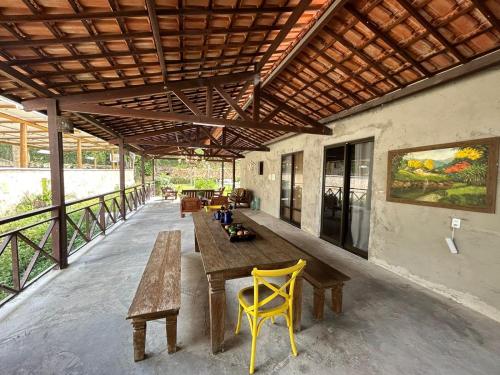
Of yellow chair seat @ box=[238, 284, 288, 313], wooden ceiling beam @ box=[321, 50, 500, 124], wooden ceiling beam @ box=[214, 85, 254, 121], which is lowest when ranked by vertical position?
yellow chair seat @ box=[238, 284, 288, 313]

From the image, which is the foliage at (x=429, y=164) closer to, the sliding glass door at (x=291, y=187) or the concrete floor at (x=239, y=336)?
the concrete floor at (x=239, y=336)

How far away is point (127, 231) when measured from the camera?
559 cm

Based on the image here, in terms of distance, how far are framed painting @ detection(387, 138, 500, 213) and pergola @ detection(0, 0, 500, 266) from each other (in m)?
0.86

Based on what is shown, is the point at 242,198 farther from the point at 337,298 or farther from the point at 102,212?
the point at 337,298

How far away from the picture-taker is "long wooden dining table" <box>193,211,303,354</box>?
1.76 m

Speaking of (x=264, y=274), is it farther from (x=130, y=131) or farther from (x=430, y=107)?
(x=130, y=131)

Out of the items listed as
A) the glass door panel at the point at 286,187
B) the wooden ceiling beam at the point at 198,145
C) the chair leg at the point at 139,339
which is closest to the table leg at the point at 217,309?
the chair leg at the point at 139,339

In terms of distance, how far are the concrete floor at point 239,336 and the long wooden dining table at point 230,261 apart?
24 cm

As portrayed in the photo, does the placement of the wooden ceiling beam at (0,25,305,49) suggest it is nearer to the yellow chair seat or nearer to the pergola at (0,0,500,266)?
the pergola at (0,0,500,266)

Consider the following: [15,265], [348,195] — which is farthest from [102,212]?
[348,195]

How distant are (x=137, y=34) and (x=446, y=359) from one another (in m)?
4.26

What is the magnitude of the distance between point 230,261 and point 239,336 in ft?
2.48

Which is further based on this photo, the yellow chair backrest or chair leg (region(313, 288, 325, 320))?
chair leg (region(313, 288, 325, 320))

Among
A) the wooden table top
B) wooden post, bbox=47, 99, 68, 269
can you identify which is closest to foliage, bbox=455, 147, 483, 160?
the wooden table top
